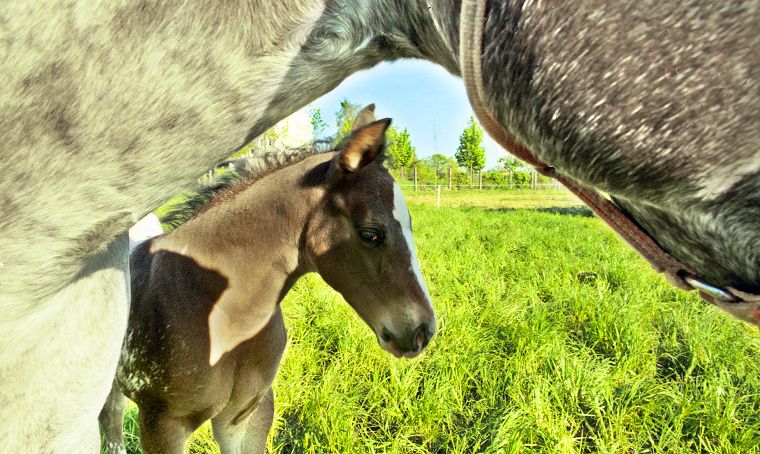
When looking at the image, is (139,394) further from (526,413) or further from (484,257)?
(484,257)

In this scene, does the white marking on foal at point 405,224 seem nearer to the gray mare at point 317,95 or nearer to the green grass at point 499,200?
the gray mare at point 317,95

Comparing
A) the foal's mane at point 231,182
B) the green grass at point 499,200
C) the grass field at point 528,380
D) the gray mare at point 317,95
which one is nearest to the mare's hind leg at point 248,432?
the grass field at point 528,380

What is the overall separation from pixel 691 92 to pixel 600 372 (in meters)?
3.20

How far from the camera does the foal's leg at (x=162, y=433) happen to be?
6.55ft

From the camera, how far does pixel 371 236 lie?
2.02 metres

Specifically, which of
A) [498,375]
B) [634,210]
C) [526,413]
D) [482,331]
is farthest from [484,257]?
[634,210]

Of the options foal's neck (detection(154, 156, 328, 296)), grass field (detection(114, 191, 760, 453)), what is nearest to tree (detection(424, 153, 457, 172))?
grass field (detection(114, 191, 760, 453))

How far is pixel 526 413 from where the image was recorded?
288 cm

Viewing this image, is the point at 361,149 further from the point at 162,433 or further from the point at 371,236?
the point at 162,433

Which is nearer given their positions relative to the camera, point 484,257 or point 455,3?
point 455,3

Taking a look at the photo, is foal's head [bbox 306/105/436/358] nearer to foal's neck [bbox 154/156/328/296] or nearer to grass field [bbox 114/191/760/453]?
foal's neck [bbox 154/156/328/296]

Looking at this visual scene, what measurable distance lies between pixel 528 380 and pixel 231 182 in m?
2.36

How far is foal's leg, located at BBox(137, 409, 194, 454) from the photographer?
1995 millimetres

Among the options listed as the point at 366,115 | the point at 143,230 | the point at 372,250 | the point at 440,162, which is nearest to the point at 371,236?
the point at 372,250
